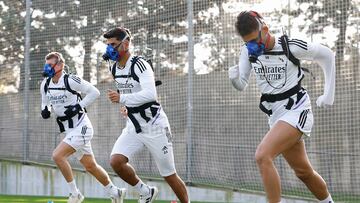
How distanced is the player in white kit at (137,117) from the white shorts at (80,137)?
2248 millimetres

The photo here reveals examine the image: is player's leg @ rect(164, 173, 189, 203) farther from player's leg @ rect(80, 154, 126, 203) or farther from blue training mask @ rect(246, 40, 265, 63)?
blue training mask @ rect(246, 40, 265, 63)

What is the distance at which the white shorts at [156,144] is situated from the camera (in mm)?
9766

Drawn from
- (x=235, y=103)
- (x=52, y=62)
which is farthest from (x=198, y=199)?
(x=52, y=62)

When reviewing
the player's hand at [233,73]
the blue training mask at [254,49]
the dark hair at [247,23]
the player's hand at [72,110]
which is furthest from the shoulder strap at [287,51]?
the player's hand at [72,110]

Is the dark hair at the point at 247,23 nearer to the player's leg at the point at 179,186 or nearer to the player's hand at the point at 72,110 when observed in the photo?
the player's leg at the point at 179,186

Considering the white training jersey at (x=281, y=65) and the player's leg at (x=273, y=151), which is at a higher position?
the white training jersey at (x=281, y=65)

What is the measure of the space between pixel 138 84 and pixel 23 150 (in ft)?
33.8

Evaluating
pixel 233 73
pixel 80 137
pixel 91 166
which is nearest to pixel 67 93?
pixel 80 137

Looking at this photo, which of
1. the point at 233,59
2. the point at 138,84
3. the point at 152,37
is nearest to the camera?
the point at 138,84

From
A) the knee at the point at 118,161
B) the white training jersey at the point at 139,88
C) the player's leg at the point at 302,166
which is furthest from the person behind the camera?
the knee at the point at 118,161

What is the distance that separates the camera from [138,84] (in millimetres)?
9641

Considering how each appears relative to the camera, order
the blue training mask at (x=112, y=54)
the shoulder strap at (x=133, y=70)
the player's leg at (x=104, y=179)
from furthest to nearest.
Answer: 1. the player's leg at (x=104, y=179)
2. the blue training mask at (x=112, y=54)
3. the shoulder strap at (x=133, y=70)

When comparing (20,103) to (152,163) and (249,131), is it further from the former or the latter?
(249,131)

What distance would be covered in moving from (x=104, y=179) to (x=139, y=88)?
2.65 metres
